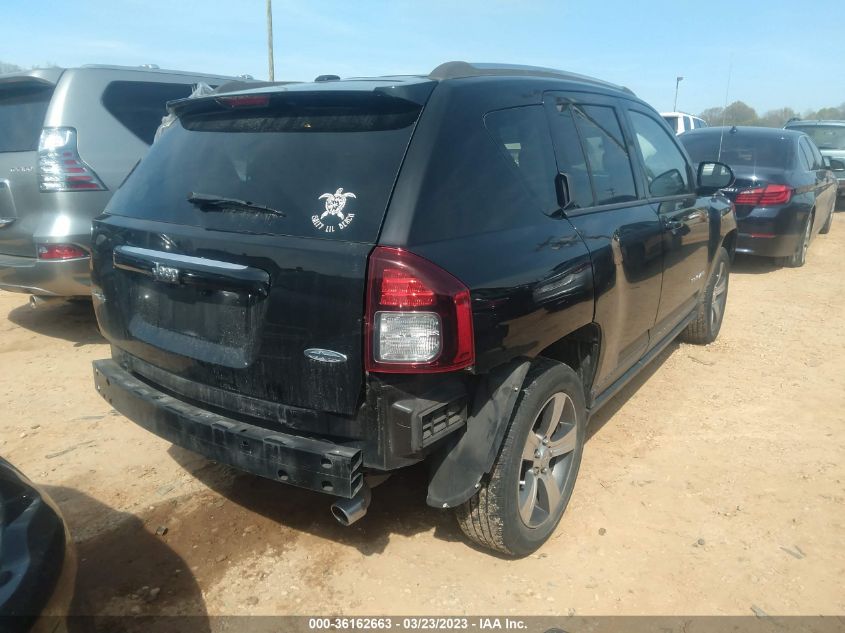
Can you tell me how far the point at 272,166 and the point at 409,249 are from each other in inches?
28.1

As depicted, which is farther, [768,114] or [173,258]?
[768,114]

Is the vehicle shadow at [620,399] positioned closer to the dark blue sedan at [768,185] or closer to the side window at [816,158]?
the dark blue sedan at [768,185]

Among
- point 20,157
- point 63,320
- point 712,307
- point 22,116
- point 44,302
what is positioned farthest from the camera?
point 44,302

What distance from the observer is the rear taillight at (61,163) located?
4.77 meters

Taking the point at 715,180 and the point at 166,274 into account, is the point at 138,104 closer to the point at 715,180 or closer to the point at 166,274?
the point at 166,274

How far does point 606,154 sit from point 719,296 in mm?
2687

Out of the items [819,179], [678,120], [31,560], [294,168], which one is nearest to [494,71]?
[294,168]

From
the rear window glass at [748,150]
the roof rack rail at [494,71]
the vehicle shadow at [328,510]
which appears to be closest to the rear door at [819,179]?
the rear window glass at [748,150]

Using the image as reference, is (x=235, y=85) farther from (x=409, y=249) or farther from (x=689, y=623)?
(x=689, y=623)

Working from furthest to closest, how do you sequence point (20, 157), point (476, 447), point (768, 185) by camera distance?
point (768, 185) < point (20, 157) < point (476, 447)

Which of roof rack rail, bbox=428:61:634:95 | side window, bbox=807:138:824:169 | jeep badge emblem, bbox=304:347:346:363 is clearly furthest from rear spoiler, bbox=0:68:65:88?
side window, bbox=807:138:824:169

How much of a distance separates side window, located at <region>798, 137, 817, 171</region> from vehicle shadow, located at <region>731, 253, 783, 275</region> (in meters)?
1.28

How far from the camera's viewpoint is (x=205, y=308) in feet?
7.88

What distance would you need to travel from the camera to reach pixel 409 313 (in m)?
2.05
